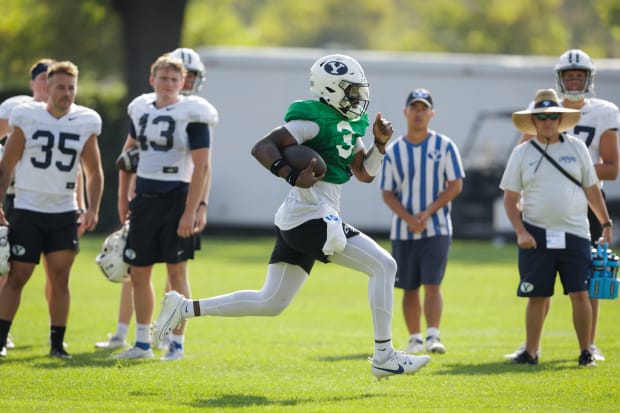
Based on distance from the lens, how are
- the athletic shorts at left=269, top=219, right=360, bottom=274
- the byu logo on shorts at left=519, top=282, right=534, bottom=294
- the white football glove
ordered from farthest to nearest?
1. the byu logo on shorts at left=519, top=282, right=534, bottom=294
2. the white football glove
3. the athletic shorts at left=269, top=219, right=360, bottom=274

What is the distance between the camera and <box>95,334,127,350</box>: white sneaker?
10.2 meters

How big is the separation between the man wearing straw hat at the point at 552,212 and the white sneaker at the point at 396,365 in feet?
5.86

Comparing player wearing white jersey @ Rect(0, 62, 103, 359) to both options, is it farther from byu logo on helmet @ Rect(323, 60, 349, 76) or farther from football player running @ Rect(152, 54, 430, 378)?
byu logo on helmet @ Rect(323, 60, 349, 76)

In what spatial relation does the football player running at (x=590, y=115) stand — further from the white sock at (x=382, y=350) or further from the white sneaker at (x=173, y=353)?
the white sneaker at (x=173, y=353)

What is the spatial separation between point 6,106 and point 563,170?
4.63m

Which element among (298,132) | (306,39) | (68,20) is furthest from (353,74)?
(306,39)

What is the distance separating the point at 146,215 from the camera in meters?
9.51

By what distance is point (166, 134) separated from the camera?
9445 mm

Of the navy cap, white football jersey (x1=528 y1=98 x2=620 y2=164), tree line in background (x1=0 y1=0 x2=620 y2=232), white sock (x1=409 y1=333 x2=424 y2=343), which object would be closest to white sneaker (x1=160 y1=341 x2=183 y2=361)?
white sock (x1=409 y1=333 x2=424 y2=343)

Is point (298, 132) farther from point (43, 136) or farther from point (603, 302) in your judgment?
point (603, 302)

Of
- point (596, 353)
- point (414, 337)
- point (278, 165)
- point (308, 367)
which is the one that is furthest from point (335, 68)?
point (596, 353)

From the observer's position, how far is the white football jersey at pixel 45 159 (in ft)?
30.5

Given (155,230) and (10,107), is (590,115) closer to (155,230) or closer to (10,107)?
(155,230)

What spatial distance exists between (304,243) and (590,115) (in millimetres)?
3341
